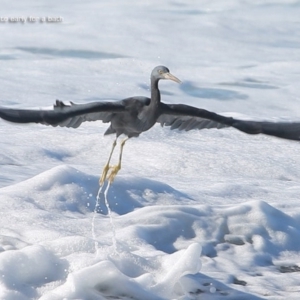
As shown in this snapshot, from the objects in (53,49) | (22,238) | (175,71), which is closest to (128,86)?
(175,71)

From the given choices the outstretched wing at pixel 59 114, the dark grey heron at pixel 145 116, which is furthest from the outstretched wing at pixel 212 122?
the outstretched wing at pixel 59 114

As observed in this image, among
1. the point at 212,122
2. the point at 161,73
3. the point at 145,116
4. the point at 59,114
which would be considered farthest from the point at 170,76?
the point at 59,114

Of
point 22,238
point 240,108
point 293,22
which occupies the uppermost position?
point 293,22

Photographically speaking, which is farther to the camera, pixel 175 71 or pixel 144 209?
pixel 175 71

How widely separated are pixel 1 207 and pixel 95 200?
2.99 ft

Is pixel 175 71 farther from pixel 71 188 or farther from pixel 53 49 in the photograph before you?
pixel 71 188

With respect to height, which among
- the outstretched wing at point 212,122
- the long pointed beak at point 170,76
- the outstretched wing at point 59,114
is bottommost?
the outstretched wing at point 59,114

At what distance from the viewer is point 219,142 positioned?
11078mm

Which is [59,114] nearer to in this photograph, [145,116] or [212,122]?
[145,116]

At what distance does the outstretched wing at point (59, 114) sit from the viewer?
236 inches

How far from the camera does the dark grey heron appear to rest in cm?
611

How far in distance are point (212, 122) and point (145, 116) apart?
538 mm

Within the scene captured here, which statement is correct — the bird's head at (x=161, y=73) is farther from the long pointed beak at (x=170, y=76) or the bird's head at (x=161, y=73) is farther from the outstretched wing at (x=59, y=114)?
the outstretched wing at (x=59, y=114)

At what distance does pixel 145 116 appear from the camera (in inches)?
257
